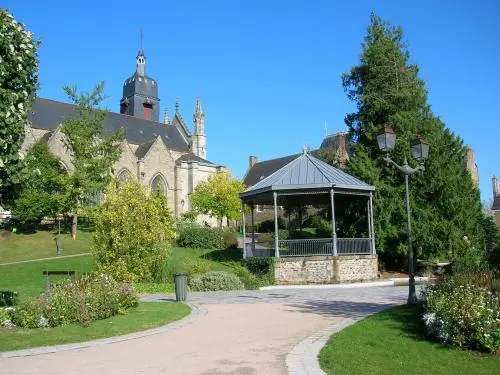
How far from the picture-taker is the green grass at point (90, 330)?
8499 millimetres

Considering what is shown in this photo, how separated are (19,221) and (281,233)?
19.4 m

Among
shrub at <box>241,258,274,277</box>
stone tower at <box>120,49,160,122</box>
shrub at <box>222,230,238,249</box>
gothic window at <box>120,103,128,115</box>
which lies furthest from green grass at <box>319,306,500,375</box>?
gothic window at <box>120,103,128,115</box>

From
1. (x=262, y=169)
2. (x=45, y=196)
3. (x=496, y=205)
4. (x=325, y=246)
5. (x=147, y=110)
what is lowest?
(x=325, y=246)

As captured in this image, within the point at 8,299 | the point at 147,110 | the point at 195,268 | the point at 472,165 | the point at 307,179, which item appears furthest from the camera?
the point at 147,110

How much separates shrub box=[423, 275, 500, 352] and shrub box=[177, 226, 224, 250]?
78.8ft

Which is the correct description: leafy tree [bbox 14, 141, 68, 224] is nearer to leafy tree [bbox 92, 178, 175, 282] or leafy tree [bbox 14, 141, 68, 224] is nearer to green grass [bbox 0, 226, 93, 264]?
green grass [bbox 0, 226, 93, 264]

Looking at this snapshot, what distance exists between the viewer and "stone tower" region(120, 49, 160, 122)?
6581 centimetres

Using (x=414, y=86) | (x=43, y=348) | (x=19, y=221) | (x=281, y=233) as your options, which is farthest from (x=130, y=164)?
(x=43, y=348)

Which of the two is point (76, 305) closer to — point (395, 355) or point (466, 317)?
point (395, 355)

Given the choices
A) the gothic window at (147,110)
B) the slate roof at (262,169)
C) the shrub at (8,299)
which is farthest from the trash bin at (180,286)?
the gothic window at (147,110)

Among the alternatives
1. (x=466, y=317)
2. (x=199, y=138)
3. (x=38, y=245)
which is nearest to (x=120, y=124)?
(x=199, y=138)

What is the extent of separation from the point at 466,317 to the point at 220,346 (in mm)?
3866

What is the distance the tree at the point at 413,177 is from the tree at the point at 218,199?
2080 cm

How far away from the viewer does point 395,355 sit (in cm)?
727
